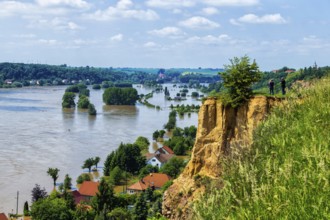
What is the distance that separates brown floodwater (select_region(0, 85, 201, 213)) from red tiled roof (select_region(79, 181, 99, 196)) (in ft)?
10.0

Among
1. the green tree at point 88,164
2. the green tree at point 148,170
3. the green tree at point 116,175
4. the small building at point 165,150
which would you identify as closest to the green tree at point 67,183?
the green tree at point 88,164

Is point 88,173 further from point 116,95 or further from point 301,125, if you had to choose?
point 116,95

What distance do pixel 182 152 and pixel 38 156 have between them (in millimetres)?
17887

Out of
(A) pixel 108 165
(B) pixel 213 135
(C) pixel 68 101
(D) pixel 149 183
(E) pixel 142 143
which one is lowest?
(D) pixel 149 183

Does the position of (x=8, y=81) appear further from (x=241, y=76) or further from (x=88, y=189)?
(x=241, y=76)

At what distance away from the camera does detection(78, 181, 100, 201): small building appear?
120 ft

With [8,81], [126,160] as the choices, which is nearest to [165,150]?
[126,160]

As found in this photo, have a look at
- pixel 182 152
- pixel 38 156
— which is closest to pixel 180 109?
pixel 182 152

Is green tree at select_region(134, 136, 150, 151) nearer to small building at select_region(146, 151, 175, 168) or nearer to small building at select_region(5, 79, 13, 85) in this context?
small building at select_region(146, 151, 175, 168)

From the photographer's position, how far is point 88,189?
3747 cm

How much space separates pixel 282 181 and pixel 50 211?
2460cm

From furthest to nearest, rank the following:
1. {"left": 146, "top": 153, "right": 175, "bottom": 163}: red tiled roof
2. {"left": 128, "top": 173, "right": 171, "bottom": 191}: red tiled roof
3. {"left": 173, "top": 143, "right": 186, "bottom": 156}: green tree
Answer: {"left": 173, "top": 143, "right": 186, "bottom": 156}: green tree
{"left": 146, "top": 153, "right": 175, "bottom": 163}: red tiled roof
{"left": 128, "top": 173, "right": 171, "bottom": 191}: red tiled roof

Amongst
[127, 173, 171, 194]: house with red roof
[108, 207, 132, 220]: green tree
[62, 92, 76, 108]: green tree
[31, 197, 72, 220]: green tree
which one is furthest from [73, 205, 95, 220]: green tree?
[62, 92, 76, 108]: green tree

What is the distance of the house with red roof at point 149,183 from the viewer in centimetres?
3862
